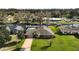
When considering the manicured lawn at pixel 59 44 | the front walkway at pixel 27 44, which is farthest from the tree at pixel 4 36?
the manicured lawn at pixel 59 44

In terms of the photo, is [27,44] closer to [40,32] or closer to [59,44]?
[40,32]

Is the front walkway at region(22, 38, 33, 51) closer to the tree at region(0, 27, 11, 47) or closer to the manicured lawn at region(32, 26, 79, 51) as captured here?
the manicured lawn at region(32, 26, 79, 51)

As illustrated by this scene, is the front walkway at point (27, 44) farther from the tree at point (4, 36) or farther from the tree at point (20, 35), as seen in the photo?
the tree at point (4, 36)

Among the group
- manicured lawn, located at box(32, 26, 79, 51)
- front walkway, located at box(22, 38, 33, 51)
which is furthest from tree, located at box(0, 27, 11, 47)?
manicured lawn, located at box(32, 26, 79, 51)

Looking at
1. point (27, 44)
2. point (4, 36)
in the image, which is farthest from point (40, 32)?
point (4, 36)

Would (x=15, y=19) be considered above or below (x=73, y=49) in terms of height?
above
